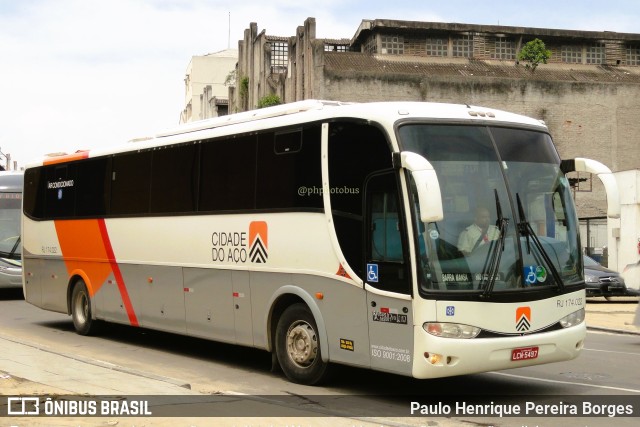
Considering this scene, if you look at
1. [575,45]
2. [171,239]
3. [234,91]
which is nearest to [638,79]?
[575,45]

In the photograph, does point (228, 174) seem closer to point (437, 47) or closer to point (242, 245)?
point (242, 245)

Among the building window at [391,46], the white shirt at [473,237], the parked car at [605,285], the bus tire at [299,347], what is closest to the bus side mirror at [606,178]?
the white shirt at [473,237]

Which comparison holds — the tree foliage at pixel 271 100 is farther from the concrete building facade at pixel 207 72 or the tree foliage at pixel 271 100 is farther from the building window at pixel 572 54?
the concrete building facade at pixel 207 72

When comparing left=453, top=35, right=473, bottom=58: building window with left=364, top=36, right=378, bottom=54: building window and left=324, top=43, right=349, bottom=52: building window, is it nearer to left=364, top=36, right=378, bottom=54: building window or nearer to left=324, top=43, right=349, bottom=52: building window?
left=364, top=36, right=378, bottom=54: building window

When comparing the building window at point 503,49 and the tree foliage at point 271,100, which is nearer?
the tree foliage at point 271,100

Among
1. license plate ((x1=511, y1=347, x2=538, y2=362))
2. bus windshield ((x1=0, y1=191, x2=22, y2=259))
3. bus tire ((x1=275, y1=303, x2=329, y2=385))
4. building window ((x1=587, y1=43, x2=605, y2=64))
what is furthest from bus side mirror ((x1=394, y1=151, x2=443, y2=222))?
building window ((x1=587, y1=43, x2=605, y2=64))

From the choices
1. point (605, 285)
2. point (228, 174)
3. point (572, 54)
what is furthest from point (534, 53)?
point (228, 174)

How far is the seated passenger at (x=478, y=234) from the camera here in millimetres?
10031

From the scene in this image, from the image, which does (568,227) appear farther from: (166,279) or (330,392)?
(166,279)

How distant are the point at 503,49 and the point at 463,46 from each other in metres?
2.86

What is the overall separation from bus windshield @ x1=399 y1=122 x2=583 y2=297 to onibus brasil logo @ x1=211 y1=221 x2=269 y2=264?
306 centimetres

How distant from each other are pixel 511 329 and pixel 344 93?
1466 inches

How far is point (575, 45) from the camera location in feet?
204

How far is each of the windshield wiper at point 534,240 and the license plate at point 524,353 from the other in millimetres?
758
